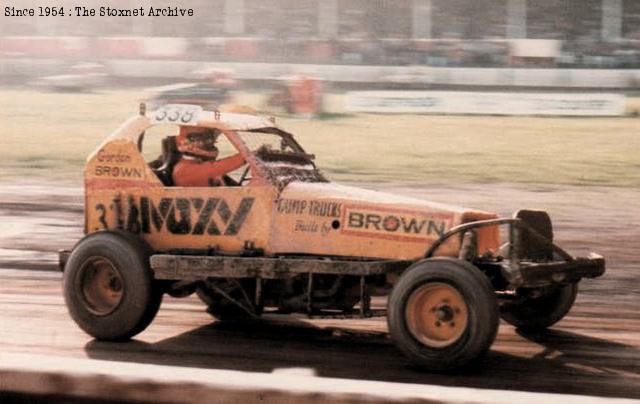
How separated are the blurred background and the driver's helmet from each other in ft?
28.7

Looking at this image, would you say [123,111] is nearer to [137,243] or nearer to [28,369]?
[137,243]

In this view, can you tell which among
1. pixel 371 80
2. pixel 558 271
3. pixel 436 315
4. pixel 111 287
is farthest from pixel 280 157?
pixel 371 80

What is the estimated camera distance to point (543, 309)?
7.36 m

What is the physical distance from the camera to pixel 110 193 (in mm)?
7250

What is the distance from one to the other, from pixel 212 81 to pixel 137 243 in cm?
1524

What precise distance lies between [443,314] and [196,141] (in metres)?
2.11

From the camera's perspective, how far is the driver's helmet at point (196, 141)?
23.9 feet

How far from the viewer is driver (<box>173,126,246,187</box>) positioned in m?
7.22

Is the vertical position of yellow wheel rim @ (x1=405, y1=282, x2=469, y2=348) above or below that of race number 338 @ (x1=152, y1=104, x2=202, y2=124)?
below

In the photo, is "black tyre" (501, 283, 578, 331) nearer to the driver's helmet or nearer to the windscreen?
the windscreen

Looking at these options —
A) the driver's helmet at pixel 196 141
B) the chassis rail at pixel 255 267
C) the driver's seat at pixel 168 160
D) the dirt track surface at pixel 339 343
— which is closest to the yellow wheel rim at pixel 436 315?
the dirt track surface at pixel 339 343

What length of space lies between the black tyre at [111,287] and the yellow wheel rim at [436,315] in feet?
5.55

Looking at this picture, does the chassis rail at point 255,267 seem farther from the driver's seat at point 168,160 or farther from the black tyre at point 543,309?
the black tyre at point 543,309

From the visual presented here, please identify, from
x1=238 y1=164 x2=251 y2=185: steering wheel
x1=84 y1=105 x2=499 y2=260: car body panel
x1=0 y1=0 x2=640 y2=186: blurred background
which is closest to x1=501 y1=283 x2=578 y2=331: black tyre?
x1=84 y1=105 x2=499 y2=260: car body panel
